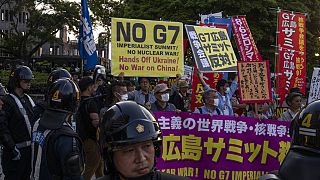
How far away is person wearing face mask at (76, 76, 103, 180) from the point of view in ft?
21.4

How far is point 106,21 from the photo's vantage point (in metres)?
34.6

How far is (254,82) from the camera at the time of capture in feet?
28.0

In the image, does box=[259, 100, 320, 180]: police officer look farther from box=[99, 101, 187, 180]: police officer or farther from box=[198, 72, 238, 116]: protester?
box=[198, 72, 238, 116]: protester

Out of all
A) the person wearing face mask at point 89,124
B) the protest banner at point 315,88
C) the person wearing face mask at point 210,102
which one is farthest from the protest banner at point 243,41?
the person wearing face mask at point 89,124

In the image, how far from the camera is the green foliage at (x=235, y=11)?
2869 cm

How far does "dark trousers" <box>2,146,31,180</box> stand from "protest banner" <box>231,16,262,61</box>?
7.55 meters

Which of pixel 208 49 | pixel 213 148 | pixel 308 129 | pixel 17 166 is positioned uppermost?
pixel 208 49

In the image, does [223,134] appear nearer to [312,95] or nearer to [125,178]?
[312,95]

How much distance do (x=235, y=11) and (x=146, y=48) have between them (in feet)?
70.8

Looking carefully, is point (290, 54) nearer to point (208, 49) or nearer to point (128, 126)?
point (208, 49)

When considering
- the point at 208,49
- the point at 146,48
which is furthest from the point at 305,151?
the point at 208,49

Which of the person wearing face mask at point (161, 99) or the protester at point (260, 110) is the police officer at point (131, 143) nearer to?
the person wearing face mask at point (161, 99)

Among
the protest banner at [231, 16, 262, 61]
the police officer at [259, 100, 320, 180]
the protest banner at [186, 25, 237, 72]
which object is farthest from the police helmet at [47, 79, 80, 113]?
the protest banner at [231, 16, 262, 61]

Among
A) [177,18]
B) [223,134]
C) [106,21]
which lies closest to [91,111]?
[223,134]
